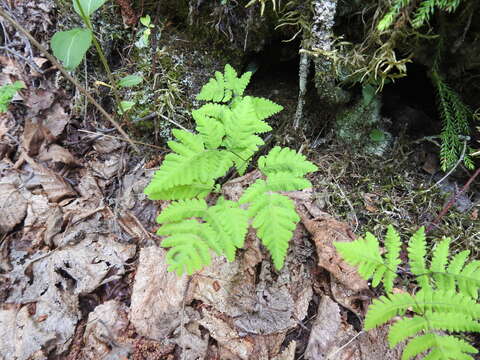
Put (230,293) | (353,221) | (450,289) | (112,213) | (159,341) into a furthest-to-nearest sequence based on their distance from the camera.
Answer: (112,213) → (353,221) → (230,293) → (159,341) → (450,289)

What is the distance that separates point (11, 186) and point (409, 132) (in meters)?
3.43

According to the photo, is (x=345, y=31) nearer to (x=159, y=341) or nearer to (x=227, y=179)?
(x=227, y=179)

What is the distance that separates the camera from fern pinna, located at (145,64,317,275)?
1.88 meters

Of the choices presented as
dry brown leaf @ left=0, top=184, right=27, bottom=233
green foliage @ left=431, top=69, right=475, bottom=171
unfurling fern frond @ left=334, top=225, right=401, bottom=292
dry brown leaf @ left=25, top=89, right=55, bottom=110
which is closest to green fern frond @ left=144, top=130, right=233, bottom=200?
unfurling fern frond @ left=334, top=225, right=401, bottom=292

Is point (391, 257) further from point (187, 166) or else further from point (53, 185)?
point (53, 185)

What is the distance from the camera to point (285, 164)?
2188 millimetres

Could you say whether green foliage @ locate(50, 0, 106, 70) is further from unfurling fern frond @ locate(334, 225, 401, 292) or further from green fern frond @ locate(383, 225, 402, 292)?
green fern frond @ locate(383, 225, 402, 292)

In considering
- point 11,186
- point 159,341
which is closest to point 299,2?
point 159,341

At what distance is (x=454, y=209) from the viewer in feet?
8.39

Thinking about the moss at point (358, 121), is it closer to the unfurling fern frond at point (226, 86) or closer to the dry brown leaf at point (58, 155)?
the unfurling fern frond at point (226, 86)

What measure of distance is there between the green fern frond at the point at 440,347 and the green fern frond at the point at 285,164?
3.72ft

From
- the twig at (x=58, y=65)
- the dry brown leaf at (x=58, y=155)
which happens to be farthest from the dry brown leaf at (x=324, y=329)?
the dry brown leaf at (x=58, y=155)

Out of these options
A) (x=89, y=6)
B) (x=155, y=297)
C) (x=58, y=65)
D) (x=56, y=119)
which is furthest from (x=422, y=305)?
(x=56, y=119)

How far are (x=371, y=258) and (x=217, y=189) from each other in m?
1.08
